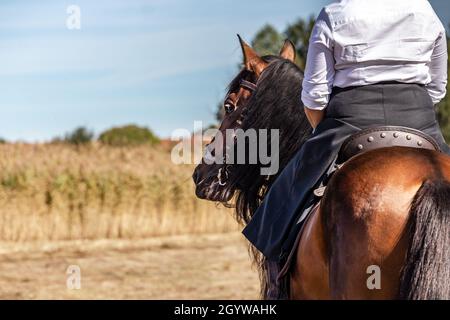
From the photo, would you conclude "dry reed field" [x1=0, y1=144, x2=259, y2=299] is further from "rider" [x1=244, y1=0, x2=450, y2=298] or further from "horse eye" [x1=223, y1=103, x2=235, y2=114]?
"rider" [x1=244, y1=0, x2=450, y2=298]

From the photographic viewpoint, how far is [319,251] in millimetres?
3656

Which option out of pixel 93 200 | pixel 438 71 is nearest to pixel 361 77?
pixel 438 71

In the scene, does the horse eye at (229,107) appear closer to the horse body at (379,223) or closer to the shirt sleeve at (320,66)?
the shirt sleeve at (320,66)

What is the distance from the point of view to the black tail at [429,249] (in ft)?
10.2

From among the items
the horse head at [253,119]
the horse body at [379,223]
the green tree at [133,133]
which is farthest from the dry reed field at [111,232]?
the green tree at [133,133]

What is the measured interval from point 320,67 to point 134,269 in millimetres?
9768

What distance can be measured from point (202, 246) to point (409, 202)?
13.1 metres

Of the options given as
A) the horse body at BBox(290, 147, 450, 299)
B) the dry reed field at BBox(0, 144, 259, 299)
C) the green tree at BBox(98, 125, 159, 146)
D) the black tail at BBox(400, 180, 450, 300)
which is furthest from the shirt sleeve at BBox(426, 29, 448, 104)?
the green tree at BBox(98, 125, 159, 146)

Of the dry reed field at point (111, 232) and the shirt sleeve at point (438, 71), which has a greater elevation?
the shirt sleeve at point (438, 71)

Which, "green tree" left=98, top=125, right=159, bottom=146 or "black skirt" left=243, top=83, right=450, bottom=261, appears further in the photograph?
"green tree" left=98, top=125, right=159, bottom=146

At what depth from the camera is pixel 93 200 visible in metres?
16.4

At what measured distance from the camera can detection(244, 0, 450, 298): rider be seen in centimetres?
Answer: 380

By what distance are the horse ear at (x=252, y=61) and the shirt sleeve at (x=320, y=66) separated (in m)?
1.14

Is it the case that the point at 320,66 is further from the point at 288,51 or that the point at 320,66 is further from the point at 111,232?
the point at 111,232
